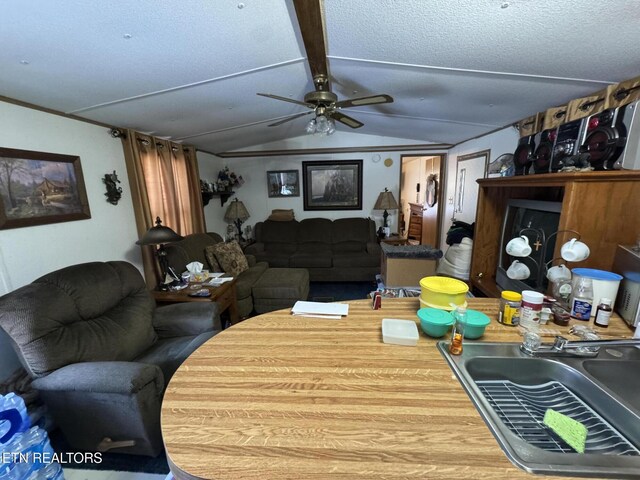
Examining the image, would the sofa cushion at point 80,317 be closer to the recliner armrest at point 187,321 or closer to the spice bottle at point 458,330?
the recliner armrest at point 187,321

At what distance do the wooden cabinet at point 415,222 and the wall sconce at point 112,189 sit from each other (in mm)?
5427

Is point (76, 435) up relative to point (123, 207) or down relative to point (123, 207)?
down

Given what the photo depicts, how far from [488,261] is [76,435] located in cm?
311

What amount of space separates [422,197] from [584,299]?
5200mm

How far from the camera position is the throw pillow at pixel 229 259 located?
3164mm

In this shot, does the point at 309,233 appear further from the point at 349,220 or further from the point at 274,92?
the point at 274,92

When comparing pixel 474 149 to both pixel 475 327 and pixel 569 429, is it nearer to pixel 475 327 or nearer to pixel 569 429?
pixel 475 327

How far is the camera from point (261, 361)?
935mm

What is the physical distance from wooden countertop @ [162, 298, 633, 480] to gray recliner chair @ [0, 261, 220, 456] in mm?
635

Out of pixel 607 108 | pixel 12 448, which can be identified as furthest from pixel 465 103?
pixel 12 448

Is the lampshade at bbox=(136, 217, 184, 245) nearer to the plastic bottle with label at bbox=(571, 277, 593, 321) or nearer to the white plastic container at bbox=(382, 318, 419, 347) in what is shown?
the white plastic container at bbox=(382, 318, 419, 347)

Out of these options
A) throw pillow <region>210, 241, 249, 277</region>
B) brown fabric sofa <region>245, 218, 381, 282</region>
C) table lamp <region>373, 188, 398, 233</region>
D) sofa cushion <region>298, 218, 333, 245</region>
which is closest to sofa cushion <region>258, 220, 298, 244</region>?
brown fabric sofa <region>245, 218, 381, 282</region>

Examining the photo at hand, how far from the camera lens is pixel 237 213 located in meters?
4.44

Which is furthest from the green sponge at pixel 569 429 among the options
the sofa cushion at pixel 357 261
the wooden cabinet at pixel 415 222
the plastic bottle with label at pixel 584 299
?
the wooden cabinet at pixel 415 222
